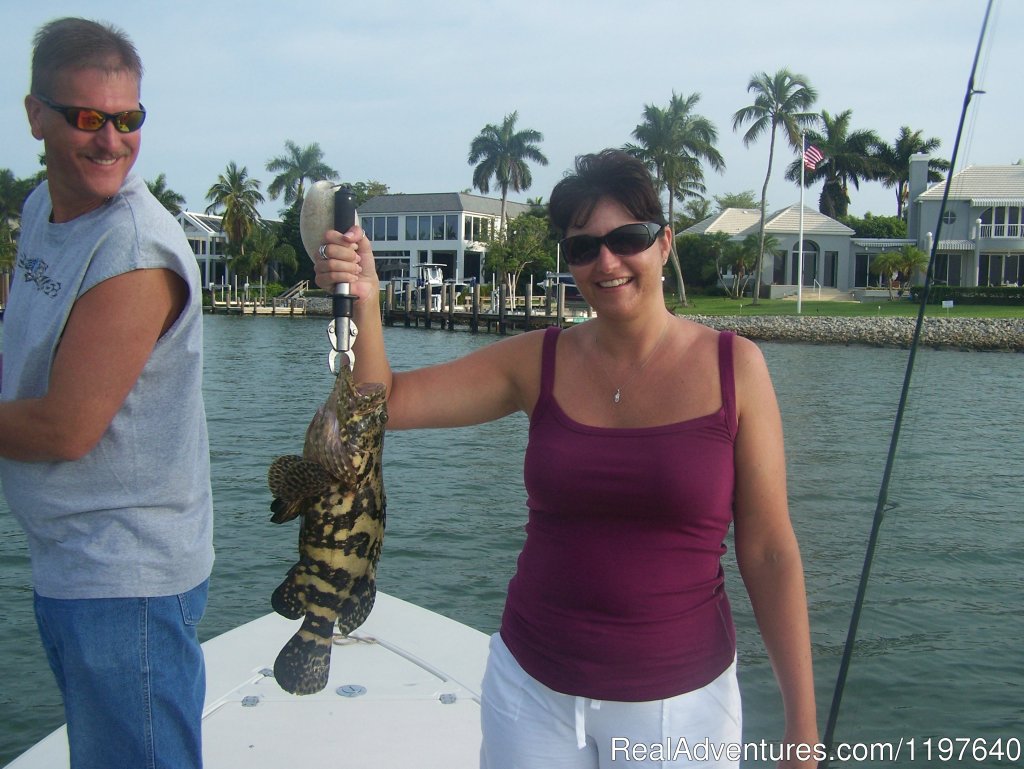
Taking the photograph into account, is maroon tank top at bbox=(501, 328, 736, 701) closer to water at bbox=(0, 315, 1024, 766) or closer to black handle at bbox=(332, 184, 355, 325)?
black handle at bbox=(332, 184, 355, 325)

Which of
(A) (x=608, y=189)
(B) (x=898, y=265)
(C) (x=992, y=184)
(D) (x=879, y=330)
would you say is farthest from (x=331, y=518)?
(B) (x=898, y=265)

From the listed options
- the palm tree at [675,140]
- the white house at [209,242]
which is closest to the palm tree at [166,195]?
the white house at [209,242]

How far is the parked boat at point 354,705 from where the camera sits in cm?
403

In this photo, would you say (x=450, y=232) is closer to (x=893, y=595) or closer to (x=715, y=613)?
(x=893, y=595)

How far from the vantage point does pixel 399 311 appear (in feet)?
202

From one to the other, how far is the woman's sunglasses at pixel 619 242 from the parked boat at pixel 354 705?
2439 mm

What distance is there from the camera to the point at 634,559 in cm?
241

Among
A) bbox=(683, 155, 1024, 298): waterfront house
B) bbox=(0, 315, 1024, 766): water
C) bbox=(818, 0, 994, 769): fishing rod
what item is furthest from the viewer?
bbox=(683, 155, 1024, 298): waterfront house

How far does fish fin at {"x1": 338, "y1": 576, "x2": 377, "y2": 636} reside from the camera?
236 cm

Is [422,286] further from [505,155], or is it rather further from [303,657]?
[303,657]

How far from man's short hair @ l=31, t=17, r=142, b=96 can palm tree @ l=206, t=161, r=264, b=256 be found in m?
83.8

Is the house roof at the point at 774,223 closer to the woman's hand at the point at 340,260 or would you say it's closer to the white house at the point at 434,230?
the white house at the point at 434,230

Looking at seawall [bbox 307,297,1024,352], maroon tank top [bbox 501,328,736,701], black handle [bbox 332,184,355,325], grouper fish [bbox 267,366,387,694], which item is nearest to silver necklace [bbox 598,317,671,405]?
maroon tank top [bbox 501,328,736,701]

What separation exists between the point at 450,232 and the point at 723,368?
8562 centimetres
